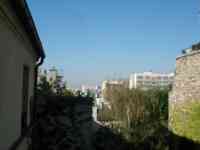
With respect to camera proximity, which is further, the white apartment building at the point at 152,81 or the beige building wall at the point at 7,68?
the white apartment building at the point at 152,81

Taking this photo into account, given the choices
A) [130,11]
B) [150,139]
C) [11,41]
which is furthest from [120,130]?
[11,41]

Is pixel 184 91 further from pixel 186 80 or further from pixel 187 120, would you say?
pixel 187 120

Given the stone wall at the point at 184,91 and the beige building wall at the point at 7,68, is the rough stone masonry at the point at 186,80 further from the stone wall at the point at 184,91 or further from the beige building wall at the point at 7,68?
the beige building wall at the point at 7,68

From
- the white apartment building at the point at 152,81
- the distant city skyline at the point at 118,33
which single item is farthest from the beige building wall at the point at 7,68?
the white apartment building at the point at 152,81

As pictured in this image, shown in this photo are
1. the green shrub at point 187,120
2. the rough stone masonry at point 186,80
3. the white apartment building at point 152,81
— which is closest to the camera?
the green shrub at point 187,120

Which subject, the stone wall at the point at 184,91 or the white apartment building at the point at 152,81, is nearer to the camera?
the stone wall at the point at 184,91

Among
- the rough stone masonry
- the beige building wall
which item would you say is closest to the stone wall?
the rough stone masonry

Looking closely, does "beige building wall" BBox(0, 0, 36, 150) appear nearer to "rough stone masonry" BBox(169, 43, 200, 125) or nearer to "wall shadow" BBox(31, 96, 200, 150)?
"wall shadow" BBox(31, 96, 200, 150)

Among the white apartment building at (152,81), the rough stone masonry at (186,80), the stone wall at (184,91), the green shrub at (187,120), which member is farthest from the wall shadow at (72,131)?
the white apartment building at (152,81)

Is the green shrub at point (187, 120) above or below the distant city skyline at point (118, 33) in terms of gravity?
below

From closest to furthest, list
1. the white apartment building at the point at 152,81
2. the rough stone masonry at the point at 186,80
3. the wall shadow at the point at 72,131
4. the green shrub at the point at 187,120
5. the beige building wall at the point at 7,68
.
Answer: the beige building wall at the point at 7,68, the wall shadow at the point at 72,131, the green shrub at the point at 187,120, the rough stone masonry at the point at 186,80, the white apartment building at the point at 152,81

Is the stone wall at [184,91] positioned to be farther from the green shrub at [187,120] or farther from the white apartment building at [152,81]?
the white apartment building at [152,81]

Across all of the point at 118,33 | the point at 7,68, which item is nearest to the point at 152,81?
the point at 118,33

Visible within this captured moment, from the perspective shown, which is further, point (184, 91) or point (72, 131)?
point (184, 91)
